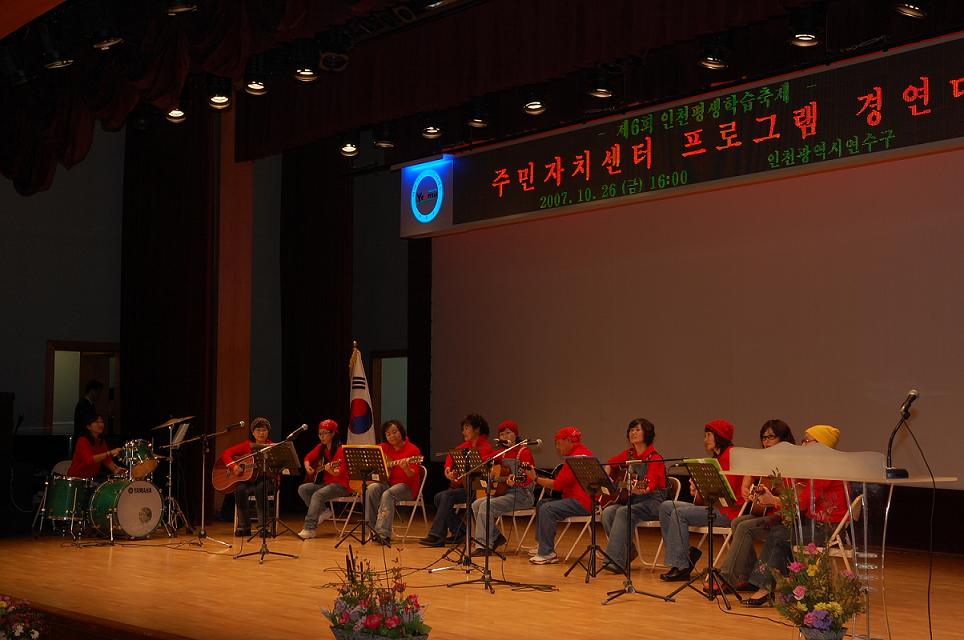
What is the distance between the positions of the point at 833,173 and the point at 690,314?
5.59 feet

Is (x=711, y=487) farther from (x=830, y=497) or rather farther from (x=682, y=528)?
(x=682, y=528)

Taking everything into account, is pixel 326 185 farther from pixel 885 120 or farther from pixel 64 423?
pixel 885 120

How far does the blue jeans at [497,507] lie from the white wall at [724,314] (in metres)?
1.84

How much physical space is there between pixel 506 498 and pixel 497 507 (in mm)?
116

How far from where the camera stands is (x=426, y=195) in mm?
10406

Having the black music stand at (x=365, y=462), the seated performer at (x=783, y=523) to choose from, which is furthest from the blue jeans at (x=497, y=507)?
the seated performer at (x=783, y=523)

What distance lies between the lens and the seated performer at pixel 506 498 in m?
7.99

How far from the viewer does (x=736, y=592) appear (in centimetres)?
636

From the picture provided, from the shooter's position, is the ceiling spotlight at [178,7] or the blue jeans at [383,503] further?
the blue jeans at [383,503]

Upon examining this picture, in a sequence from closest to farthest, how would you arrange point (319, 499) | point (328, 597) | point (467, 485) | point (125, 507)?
point (328, 597), point (467, 485), point (125, 507), point (319, 499)

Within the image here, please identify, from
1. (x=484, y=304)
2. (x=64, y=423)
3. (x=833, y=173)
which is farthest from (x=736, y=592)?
(x=64, y=423)

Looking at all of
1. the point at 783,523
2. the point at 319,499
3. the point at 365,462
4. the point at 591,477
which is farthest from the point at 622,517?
the point at 319,499

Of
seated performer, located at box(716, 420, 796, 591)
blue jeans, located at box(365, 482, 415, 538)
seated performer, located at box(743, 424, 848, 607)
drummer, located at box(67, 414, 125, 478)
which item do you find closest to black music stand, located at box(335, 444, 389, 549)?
blue jeans, located at box(365, 482, 415, 538)

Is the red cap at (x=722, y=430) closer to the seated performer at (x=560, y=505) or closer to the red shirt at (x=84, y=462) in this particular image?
the seated performer at (x=560, y=505)
